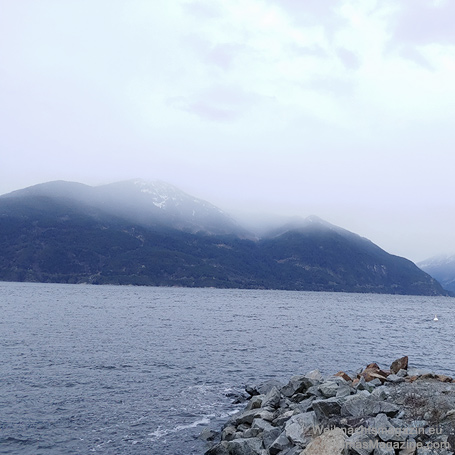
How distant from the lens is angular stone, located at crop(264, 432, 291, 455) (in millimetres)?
19906

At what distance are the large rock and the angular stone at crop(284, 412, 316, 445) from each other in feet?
7.94

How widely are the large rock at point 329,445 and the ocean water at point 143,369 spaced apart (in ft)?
31.8

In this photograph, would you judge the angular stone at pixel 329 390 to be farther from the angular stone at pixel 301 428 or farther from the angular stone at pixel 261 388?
the angular stone at pixel 261 388

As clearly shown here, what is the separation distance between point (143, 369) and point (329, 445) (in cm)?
2790

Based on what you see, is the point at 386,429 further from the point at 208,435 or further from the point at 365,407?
the point at 208,435

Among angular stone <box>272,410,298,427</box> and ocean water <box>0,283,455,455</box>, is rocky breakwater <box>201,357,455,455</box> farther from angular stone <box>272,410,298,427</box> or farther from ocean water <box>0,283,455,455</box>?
ocean water <box>0,283,455,455</box>

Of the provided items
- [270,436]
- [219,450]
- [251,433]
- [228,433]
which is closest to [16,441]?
[219,450]

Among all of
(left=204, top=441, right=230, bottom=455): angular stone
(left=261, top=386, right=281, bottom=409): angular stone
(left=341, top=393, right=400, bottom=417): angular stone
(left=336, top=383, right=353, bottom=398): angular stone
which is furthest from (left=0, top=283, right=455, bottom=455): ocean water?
(left=341, top=393, right=400, bottom=417): angular stone

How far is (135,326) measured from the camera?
7331 centimetres

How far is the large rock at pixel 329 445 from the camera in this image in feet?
53.2

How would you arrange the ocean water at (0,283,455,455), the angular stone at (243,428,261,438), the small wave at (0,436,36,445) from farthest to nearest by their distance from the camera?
the ocean water at (0,283,455,455) → the angular stone at (243,428,261,438) → the small wave at (0,436,36,445)

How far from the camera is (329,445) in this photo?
657 inches

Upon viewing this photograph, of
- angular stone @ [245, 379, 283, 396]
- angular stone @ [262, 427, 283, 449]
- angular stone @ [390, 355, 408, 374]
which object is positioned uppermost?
angular stone @ [390, 355, 408, 374]

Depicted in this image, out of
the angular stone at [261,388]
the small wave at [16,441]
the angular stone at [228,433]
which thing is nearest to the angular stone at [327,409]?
the angular stone at [228,433]
